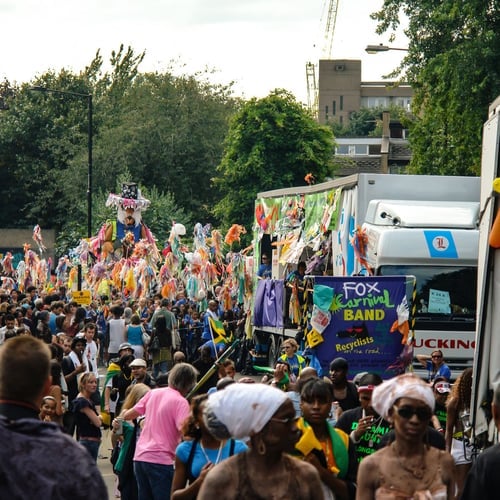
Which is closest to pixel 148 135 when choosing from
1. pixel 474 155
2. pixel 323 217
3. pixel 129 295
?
pixel 129 295

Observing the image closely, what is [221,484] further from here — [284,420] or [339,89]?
[339,89]

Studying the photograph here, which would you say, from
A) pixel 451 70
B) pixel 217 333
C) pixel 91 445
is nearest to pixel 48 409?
pixel 91 445

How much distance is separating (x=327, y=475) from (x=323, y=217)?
16.2 metres

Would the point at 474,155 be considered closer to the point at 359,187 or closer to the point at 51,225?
the point at 359,187

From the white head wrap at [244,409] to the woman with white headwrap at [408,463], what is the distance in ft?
2.60

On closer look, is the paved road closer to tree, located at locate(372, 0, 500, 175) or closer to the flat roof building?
tree, located at locate(372, 0, 500, 175)

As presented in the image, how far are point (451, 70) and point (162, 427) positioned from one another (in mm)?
23086

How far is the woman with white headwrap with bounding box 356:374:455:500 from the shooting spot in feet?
19.9

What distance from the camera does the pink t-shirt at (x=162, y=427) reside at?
9961 millimetres

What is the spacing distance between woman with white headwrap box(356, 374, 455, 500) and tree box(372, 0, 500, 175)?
25436 millimetres

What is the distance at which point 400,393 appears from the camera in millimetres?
6176

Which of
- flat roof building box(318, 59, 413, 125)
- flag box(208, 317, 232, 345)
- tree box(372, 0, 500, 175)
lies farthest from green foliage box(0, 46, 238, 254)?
flat roof building box(318, 59, 413, 125)

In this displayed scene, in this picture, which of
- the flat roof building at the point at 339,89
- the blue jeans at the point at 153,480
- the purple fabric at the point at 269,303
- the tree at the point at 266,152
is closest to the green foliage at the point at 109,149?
the tree at the point at 266,152

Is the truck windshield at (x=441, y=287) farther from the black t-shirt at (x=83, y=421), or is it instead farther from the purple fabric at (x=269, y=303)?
the black t-shirt at (x=83, y=421)
